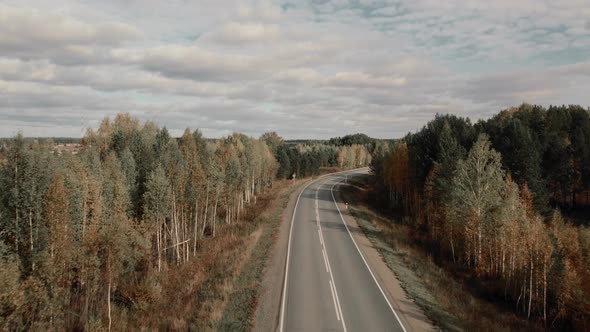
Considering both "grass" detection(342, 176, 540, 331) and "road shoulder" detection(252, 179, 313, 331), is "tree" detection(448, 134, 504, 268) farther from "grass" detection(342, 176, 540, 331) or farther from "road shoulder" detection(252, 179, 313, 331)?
"road shoulder" detection(252, 179, 313, 331)

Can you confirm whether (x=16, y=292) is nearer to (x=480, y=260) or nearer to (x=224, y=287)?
(x=224, y=287)

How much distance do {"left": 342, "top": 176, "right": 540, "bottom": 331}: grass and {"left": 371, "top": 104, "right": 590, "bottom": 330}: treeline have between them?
2.57 metres

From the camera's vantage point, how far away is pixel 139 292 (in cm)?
2875

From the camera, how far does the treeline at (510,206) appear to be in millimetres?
28875

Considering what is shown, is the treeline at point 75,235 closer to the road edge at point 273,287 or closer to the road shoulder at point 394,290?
the road edge at point 273,287

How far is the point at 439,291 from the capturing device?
88.5ft

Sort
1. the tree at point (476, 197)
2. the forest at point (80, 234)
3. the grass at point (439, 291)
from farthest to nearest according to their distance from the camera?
the tree at point (476, 197) < the forest at point (80, 234) < the grass at point (439, 291)

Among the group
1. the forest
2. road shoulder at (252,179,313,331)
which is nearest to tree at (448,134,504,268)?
road shoulder at (252,179,313,331)

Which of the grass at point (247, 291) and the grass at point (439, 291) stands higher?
the grass at point (247, 291)

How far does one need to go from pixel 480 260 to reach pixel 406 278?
12980 millimetres

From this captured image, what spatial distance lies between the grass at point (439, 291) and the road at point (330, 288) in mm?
2576

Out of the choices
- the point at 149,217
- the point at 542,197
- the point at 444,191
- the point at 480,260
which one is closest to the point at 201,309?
the point at 149,217

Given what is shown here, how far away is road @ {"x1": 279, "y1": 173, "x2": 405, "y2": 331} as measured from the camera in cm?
2009

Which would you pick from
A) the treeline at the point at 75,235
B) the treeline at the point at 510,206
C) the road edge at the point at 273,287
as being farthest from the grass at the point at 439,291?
the treeline at the point at 75,235
